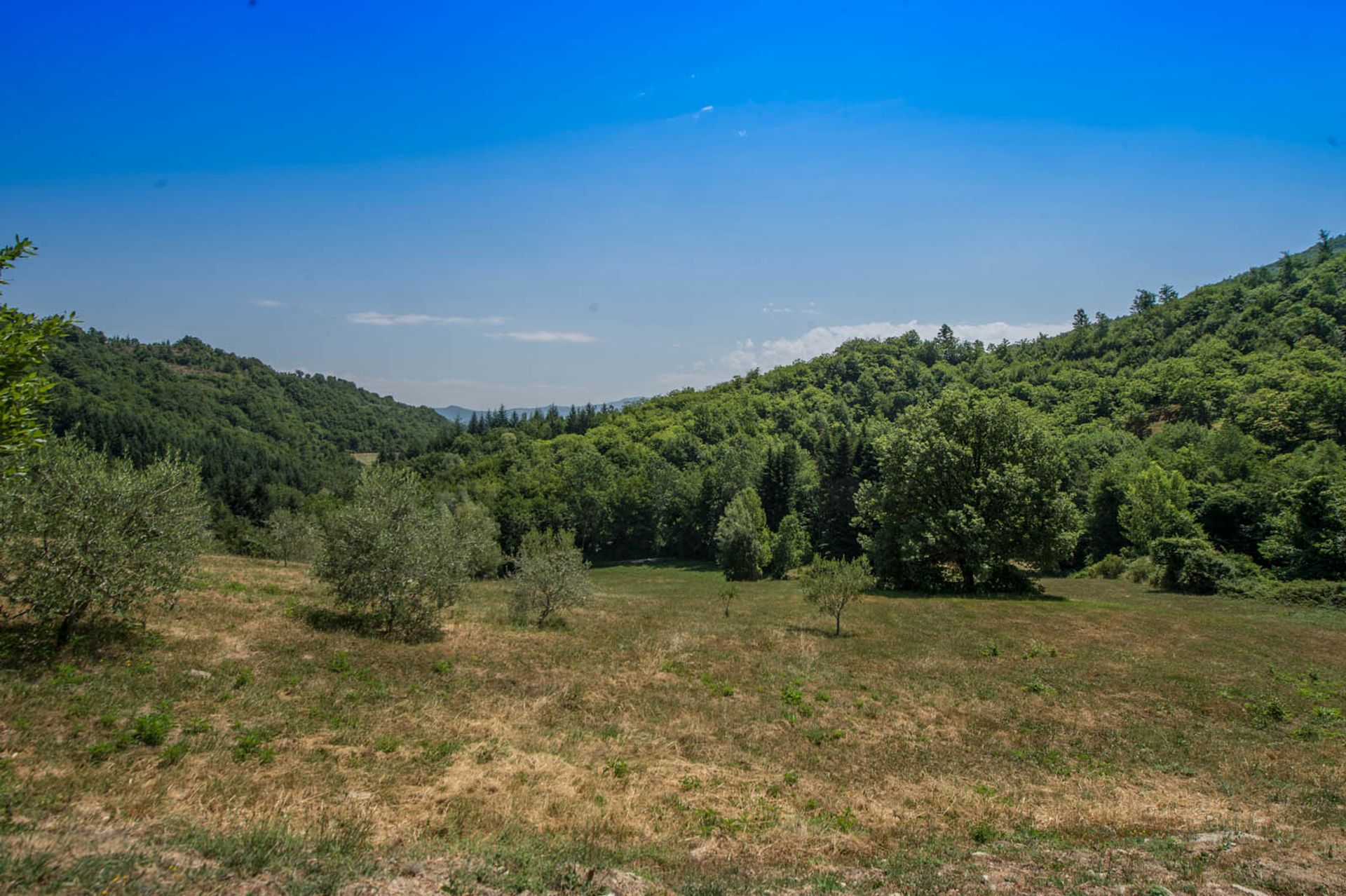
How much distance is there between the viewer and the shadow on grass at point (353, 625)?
22.8 meters

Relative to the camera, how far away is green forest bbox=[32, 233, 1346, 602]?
45125 mm

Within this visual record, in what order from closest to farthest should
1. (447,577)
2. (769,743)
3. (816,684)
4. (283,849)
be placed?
(283,849) → (769,743) → (816,684) → (447,577)

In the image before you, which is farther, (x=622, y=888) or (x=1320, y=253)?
(x=1320, y=253)

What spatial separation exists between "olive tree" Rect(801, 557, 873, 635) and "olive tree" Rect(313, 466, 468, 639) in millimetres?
17999

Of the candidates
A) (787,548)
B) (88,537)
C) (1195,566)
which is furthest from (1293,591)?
(88,537)

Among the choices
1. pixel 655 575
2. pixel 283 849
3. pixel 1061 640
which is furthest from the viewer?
pixel 655 575

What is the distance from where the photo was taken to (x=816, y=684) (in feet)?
72.7

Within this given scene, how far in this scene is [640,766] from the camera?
1406 centimetres

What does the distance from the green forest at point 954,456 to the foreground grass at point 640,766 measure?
6743mm

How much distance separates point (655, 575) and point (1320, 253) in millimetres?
190883

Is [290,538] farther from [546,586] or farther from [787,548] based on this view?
[787,548]

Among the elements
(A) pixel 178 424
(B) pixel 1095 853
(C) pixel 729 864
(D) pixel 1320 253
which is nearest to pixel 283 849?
(C) pixel 729 864

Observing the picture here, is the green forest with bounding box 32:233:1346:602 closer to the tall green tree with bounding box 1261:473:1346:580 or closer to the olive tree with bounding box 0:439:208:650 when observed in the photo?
the tall green tree with bounding box 1261:473:1346:580

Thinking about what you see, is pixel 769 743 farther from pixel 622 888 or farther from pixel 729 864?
pixel 622 888
